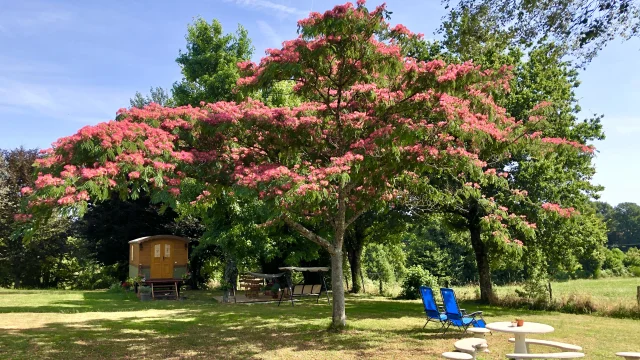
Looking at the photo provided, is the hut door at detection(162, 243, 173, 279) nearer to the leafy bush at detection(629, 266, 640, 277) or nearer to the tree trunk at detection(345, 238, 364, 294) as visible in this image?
the tree trunk at detection(345, 238, 364, 294)

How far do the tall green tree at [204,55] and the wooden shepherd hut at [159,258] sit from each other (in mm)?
7301

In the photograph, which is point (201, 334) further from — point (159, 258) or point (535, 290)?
point (159, 258)

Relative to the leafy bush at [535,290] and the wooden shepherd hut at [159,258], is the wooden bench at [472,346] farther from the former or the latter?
the wooden shepherd hut at [159,258]

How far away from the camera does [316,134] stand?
10.8 meters

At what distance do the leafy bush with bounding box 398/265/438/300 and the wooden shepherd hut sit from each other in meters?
11.2

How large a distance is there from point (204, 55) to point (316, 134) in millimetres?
15898

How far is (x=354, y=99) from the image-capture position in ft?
36.0

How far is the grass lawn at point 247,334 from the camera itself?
8812 mm

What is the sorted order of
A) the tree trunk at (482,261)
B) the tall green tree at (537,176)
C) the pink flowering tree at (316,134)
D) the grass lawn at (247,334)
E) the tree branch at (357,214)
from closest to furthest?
the pink flowering tree at (316,134)
the grass lawn at (247,334)
the tree branch at (357,214)
the tall green tree at (537,176)
the tree trunk at (482,261)

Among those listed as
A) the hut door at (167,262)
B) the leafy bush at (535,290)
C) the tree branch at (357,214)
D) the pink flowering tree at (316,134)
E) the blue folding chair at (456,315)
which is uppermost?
the pink flowering tree at (316,134)

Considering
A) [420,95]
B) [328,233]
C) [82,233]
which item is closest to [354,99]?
[420,95]

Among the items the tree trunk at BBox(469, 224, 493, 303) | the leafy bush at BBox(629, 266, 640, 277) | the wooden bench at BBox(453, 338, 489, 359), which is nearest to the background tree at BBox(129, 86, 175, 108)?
the tree trunk at BBox(469, 224, 493, 303)

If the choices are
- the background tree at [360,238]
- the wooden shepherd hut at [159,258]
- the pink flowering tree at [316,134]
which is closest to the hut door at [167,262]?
the wooden shepherd hut at [159,258]

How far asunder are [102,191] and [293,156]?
445cm
